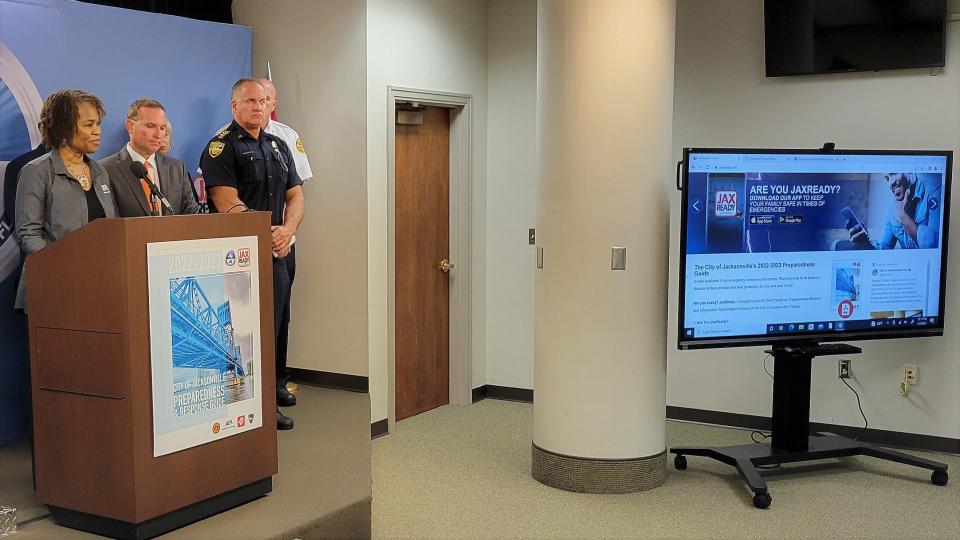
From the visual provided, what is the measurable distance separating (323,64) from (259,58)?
1.83 ft

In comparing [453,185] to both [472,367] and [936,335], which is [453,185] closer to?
[472,367]

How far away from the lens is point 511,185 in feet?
21.5

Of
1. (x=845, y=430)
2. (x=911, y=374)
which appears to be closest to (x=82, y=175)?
(x=845, y=430)

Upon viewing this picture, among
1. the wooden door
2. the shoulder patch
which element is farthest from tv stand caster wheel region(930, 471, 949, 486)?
the shoulder patch

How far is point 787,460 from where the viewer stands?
4.84 m

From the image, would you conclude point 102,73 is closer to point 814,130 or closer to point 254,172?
point 254,172

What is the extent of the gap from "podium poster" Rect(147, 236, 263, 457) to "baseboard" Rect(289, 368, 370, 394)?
2095mm

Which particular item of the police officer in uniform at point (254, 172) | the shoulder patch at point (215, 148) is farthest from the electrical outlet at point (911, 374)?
the shoulder patch at point (215, 148)

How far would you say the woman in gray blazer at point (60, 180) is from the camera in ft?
14.2

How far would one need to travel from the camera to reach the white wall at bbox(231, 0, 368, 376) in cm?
573

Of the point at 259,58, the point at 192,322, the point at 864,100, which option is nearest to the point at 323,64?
the point at 259,58

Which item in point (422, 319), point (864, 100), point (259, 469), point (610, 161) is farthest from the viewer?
point (422, 319)

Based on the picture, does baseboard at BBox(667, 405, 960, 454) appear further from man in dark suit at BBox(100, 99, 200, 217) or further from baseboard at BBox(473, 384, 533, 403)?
man in dark suit at BBox(100, 99, 200, 217)

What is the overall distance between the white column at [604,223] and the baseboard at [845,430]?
4.13 feet
